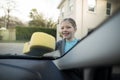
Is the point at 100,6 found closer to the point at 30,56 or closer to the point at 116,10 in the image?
the point at 116,10

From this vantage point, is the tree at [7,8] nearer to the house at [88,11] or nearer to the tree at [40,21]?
the tree at [40,21]

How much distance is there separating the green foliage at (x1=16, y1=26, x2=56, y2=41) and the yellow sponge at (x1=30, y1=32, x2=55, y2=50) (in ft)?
0.06

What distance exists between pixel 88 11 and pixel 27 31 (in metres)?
0.58

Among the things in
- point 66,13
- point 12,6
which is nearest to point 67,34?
point 66,13

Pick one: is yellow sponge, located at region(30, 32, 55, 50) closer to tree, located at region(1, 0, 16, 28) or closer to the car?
the car

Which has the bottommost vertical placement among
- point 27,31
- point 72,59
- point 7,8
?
point 72,59

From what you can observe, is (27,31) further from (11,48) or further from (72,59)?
(72,59)

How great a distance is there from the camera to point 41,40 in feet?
5.07

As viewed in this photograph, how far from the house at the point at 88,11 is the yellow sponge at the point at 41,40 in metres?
0.05

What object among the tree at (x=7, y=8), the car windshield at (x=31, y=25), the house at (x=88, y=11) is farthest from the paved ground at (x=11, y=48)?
the house at (x=88, y=11)

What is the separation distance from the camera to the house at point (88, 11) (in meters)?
0.73

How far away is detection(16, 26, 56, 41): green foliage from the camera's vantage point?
1460 mm

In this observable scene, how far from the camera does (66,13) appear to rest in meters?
1.45

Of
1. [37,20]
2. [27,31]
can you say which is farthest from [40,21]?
[27,31]
